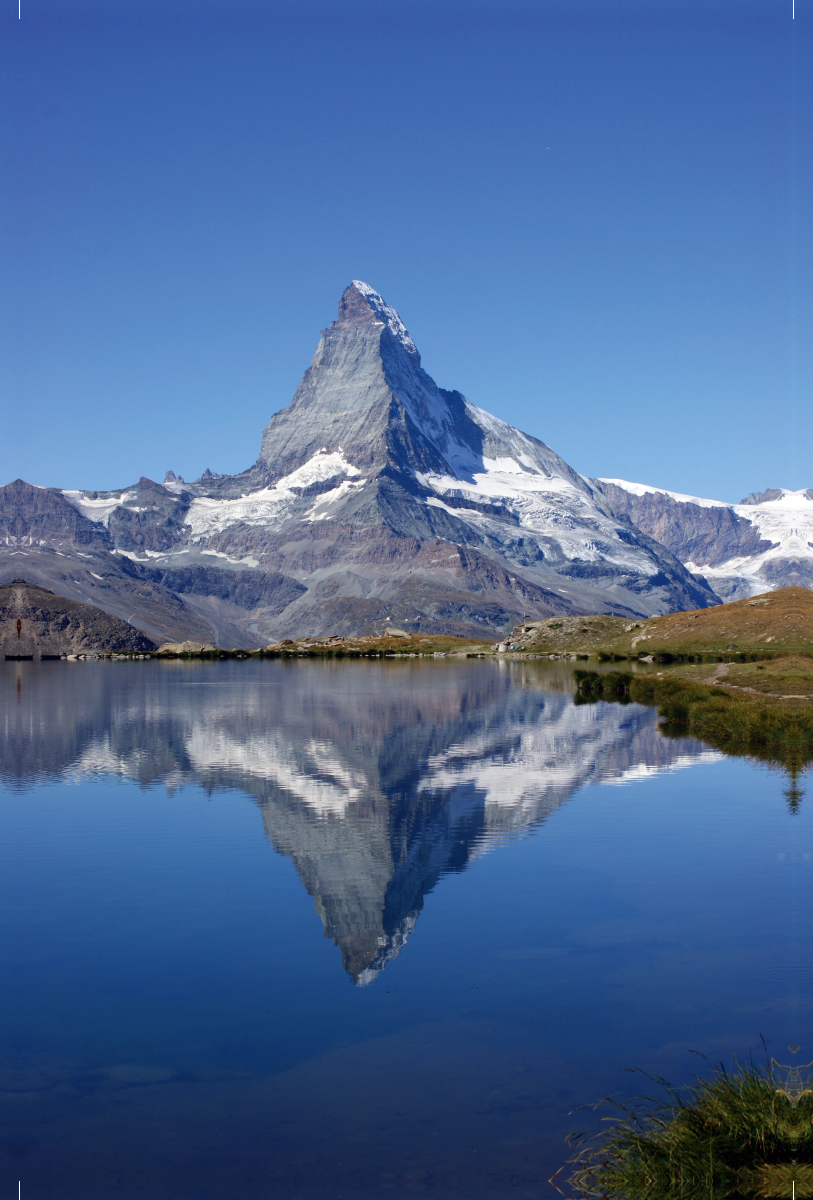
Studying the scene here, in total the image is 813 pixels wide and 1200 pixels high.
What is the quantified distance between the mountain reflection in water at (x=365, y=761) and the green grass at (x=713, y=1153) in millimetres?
8047

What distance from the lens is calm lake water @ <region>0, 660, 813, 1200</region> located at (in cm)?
1313

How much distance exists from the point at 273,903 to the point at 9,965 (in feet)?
21.2

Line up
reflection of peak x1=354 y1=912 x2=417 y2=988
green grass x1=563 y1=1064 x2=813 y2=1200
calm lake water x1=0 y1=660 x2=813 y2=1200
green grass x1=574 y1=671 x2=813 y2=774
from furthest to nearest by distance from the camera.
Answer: green grass x1=574 y1=671 x2=813 y2=774, reflection of peak x1=354 y1=912 x2=417 y2=988, calm lake water x1=0 y1=660 x2=813 y2=1200, green grass x1=563 y1=1064 x2=813 y2=1200

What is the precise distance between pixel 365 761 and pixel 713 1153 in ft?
129

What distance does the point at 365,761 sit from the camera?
5016 cm

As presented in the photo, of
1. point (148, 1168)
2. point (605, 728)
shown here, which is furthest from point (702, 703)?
point (148, 1168)

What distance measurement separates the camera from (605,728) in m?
63.9

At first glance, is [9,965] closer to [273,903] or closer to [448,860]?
[273,903]

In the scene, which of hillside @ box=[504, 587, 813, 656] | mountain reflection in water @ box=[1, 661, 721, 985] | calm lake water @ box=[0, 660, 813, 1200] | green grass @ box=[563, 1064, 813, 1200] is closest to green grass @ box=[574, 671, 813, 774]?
mountain reflection in water @ box=[1, 661, 721, 985]

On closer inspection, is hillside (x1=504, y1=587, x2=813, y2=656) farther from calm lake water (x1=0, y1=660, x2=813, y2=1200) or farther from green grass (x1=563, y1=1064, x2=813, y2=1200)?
green grass (x1=563, y1=1064, x2=813, y2=1200)

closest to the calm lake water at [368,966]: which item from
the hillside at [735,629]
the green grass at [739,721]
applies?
the green grass at [739,721]

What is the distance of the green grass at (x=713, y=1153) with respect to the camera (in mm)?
10828

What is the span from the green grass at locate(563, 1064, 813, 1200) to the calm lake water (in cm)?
84

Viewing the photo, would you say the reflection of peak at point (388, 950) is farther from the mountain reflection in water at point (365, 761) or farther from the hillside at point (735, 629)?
the hillside at point (735, 629)
